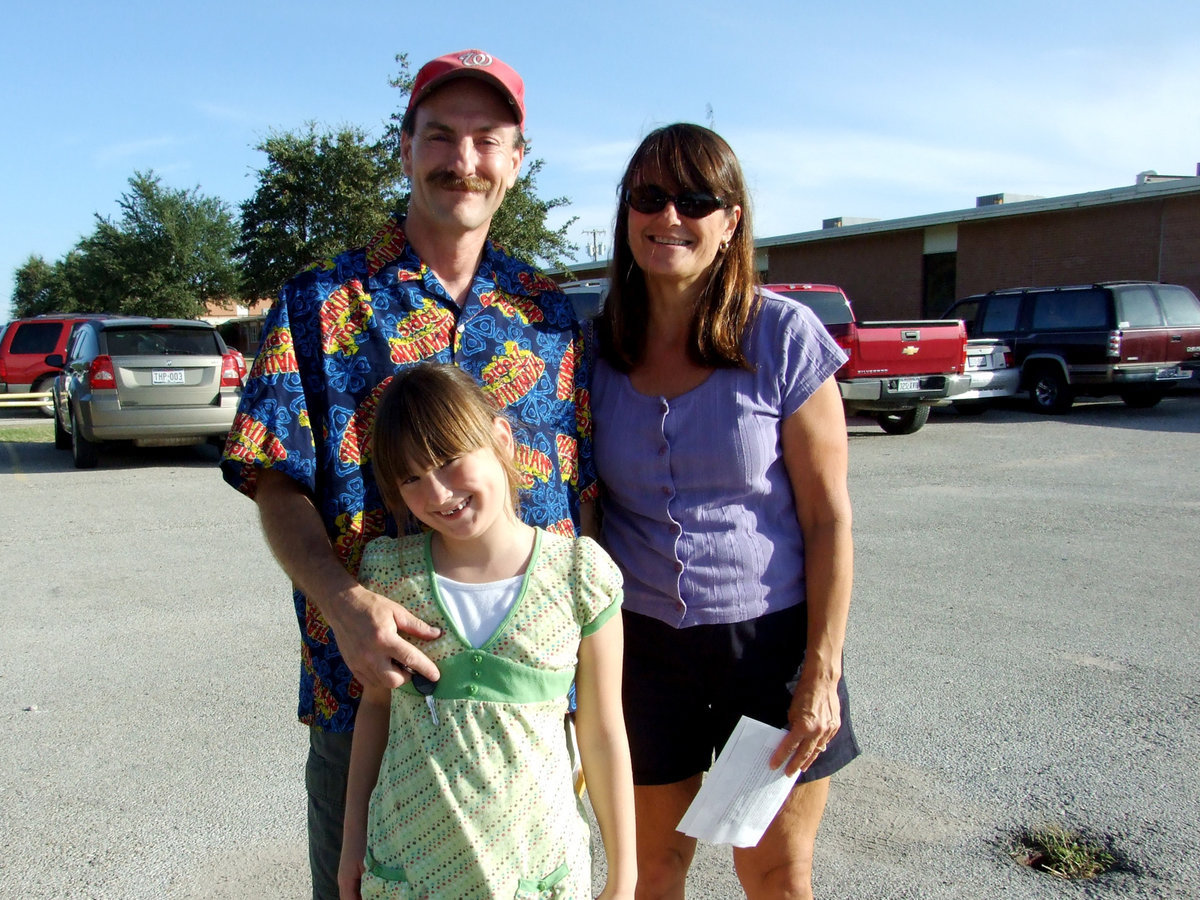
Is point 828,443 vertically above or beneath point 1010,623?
above

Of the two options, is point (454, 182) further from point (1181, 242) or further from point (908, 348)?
point (1181, 242)

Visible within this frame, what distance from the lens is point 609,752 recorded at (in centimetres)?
189

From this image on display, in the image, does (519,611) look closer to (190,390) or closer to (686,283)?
(686,283)

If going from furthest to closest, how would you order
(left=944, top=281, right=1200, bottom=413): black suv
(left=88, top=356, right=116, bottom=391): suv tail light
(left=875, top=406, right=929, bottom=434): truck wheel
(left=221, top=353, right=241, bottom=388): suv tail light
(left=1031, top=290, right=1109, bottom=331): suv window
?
→ (left=1031, top=290, right=1109, bottom=331): suv window, (left=944, top=281, right=1200, bottom=413): black suv, (left=875, top=406, right=929, bottom=434): truck wheel, (left=221, top=353, right=241, bottom=388): suv tail light, (left=88, top=356, right=116, bottom=391): suv tail light

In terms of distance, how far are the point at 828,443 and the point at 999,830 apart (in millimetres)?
1813

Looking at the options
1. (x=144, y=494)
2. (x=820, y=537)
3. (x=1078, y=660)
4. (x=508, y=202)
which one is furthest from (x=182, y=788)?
(x=508, y=202)

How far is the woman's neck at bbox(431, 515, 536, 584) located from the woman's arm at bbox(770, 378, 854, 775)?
677mm

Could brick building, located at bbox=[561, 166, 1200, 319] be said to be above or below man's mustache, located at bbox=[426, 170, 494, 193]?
above

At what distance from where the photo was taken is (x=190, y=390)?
10766mm

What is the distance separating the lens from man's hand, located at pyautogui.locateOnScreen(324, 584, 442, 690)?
171 centimetres

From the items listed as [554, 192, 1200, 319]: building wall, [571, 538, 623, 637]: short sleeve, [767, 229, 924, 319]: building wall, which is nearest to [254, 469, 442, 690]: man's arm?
[571, 538, 623, 637]: short sleeve

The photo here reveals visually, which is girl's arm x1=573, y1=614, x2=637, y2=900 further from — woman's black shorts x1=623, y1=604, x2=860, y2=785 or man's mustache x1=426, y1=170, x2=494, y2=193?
man's mustache x1=426, y1=170, x2=494, y2=193

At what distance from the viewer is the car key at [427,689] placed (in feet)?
5.74

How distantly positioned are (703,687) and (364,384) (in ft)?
3.30
